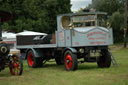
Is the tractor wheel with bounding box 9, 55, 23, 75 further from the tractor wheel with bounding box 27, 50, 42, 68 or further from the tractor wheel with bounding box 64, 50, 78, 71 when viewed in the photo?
the tractor wheel with bounding box 27, 50, 42, 68

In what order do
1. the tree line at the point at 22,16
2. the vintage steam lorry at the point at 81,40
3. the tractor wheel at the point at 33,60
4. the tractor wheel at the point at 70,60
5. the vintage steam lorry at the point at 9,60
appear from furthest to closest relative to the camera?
the tree line at the point at 22,16
the tractor wheel at the point at 33,60
the vintage steam lorry at the point at 81,40
the tractor wheel at the point at 70,60
the vintage steam lorry at the point at 9,60

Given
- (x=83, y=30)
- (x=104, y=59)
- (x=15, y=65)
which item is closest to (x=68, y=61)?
(x=83, y=30)

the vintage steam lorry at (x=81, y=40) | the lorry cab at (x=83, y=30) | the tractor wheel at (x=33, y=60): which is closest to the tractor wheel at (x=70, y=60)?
the vintage steam lorry at (x=81, y=40)

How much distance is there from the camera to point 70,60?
13.8 m

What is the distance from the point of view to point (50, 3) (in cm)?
6166

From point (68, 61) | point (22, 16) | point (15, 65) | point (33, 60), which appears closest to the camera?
point (15, 65)

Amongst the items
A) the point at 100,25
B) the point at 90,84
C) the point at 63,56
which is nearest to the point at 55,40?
the point at 63,56

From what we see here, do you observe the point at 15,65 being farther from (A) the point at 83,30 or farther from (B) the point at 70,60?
(A) the point at 83,30

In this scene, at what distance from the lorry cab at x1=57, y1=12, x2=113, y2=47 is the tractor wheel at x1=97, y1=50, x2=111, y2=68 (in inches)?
21.3

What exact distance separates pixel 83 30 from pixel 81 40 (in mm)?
487

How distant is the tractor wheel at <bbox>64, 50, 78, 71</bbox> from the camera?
44.4 ft

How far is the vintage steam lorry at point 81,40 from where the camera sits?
546 inches

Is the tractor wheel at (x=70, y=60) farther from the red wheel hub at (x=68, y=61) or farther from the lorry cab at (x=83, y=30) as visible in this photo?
the lorry cab at (x=83, y=30)

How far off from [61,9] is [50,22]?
4.39m
